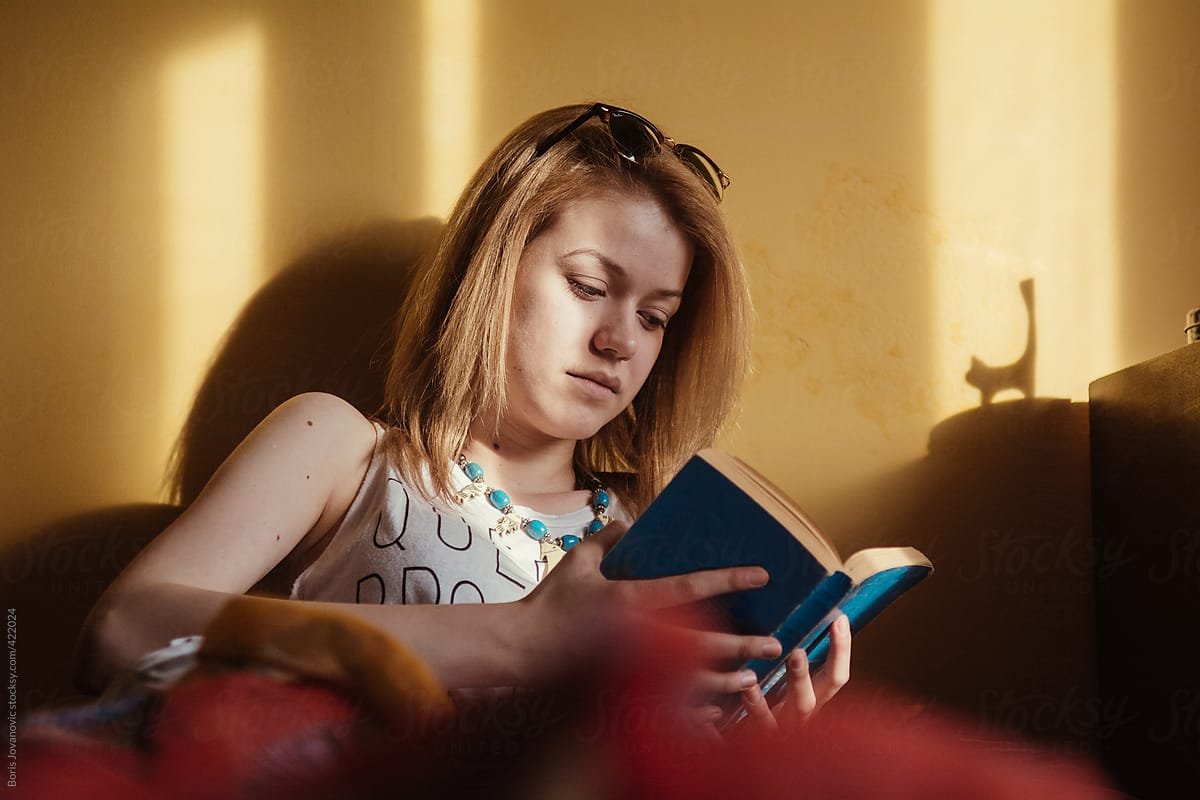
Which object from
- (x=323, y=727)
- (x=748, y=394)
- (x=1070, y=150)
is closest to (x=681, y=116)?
(x=748, y=394)

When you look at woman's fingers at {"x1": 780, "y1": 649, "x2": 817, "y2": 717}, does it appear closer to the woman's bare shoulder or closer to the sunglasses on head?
the woman's bare shoulder

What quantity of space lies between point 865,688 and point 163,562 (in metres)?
0.86

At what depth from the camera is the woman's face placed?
975 mm

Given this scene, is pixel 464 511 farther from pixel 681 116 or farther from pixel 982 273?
pixel 982 273

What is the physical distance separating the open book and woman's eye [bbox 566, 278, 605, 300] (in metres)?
0.38

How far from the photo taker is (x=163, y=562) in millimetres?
752

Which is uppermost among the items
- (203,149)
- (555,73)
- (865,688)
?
(555,73)

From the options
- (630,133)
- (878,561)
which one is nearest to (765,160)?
(630,133)

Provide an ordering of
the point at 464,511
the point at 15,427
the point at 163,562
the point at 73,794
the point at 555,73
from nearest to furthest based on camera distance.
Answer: the point at 73,794, the point at 163,562, the point at 464,511, the point at 15,427, the point at 555,73

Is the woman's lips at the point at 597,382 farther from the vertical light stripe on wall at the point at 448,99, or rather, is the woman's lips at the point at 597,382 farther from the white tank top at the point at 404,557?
the vertical light stripe on wall at the point at 448,99

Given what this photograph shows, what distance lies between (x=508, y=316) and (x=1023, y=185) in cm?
78

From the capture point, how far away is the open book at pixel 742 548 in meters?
0.58

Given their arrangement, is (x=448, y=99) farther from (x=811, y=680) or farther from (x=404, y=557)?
(x=811, y=680)

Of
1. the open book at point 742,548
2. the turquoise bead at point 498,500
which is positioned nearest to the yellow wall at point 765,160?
the turquoise bead at point 498,500
